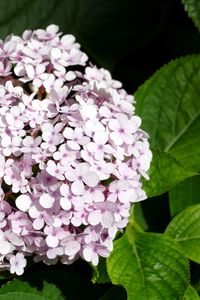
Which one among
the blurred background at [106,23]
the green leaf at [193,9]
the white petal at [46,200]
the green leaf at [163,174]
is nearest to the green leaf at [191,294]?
the green leaf at [163,174]

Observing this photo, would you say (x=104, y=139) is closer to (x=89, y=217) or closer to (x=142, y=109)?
(x=89, y=217)

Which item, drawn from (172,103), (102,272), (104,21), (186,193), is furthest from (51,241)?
(104,21)

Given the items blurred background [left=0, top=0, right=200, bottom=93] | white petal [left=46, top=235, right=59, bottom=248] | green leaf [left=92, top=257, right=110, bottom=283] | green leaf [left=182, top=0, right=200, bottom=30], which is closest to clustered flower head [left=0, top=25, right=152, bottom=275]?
white petal [left=46, top=235, right=59, bottom=248]

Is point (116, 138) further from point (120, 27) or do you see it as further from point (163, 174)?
point (120, 27)

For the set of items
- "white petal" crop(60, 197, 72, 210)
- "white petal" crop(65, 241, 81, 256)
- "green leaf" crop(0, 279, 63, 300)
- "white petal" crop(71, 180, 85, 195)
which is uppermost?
"white petal" crop(71, 180, 85, 195)

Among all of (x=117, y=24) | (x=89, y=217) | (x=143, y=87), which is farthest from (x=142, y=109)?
(x=89, y=217)

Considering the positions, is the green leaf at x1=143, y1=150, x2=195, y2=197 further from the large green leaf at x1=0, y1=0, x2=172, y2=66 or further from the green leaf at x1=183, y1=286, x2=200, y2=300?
the large green leaf at x1=0, y1=0, x2=172, y2=66
